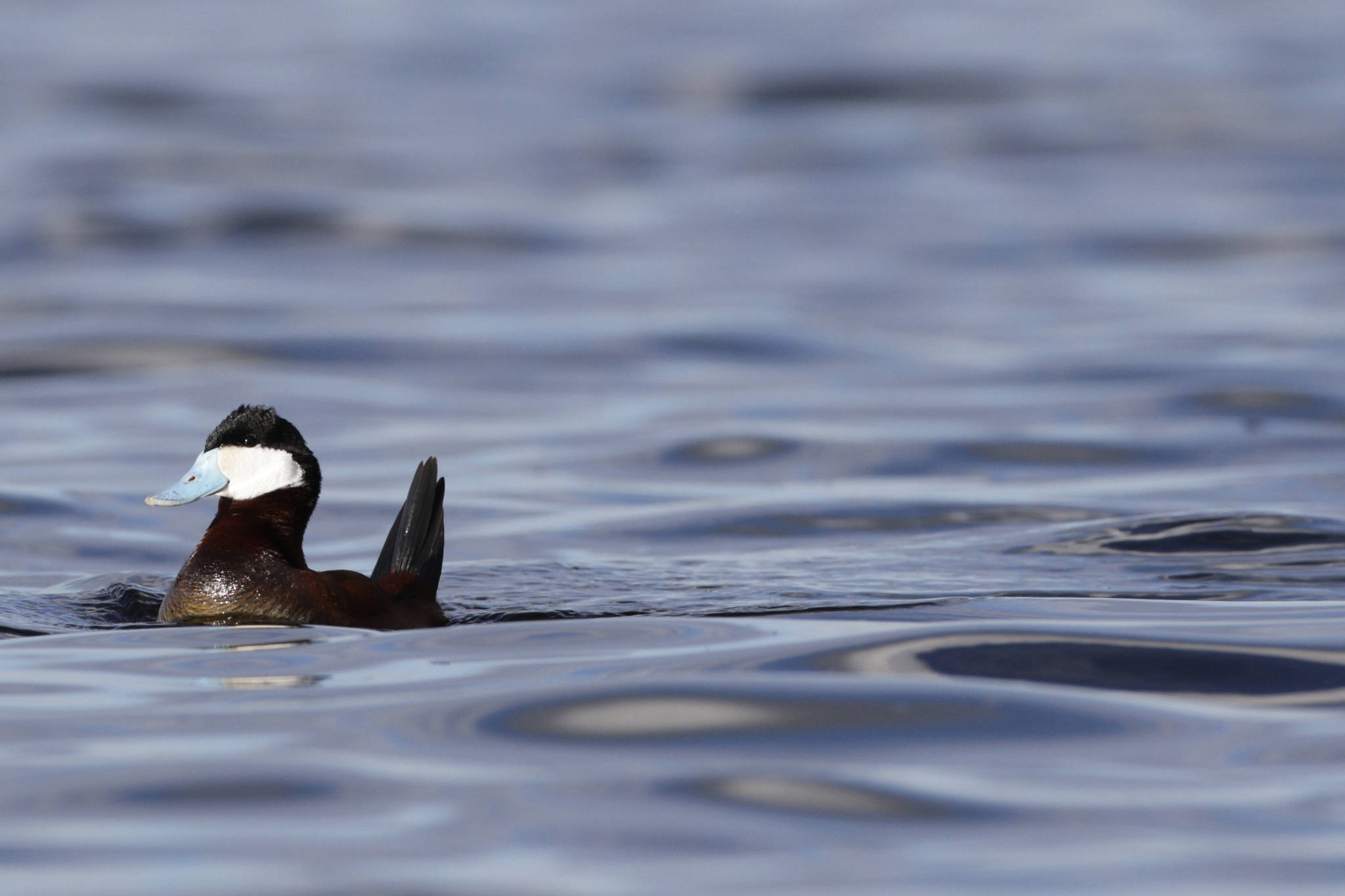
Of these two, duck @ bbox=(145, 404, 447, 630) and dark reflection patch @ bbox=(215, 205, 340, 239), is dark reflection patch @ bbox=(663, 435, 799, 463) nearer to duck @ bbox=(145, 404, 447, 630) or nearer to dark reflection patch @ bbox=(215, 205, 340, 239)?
duck @ bbox=(145, 404, 447, 630)

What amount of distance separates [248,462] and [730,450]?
5987 mm

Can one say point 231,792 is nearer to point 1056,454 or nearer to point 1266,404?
point 1056,454

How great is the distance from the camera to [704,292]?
2097cm

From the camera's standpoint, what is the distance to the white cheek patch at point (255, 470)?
310 inches

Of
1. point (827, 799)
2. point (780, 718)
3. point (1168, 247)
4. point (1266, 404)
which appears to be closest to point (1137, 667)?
point (780, 718)

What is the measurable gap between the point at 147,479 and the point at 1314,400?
8.14 m

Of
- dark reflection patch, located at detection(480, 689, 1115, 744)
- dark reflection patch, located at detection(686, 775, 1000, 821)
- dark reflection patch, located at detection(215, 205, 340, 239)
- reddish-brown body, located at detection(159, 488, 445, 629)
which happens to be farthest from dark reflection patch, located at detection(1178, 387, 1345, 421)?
dark reflection patch, located at detection(215, 205, 340, 239)

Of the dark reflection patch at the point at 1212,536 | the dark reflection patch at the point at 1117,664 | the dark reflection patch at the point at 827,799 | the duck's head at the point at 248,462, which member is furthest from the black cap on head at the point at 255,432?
the dark reflection patch at the point at 1212,536

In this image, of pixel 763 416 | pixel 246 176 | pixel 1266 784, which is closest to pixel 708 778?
pixel 1266 784

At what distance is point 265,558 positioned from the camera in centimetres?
770

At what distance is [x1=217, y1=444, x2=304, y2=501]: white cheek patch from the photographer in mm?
7883

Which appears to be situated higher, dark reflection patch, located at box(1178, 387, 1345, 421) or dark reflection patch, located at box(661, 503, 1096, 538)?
dark reflection patch, located at box(1178, 387, 1345, 421)

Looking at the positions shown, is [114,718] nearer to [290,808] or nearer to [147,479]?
[290,808]

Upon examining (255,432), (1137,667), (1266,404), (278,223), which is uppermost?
(278,223)
